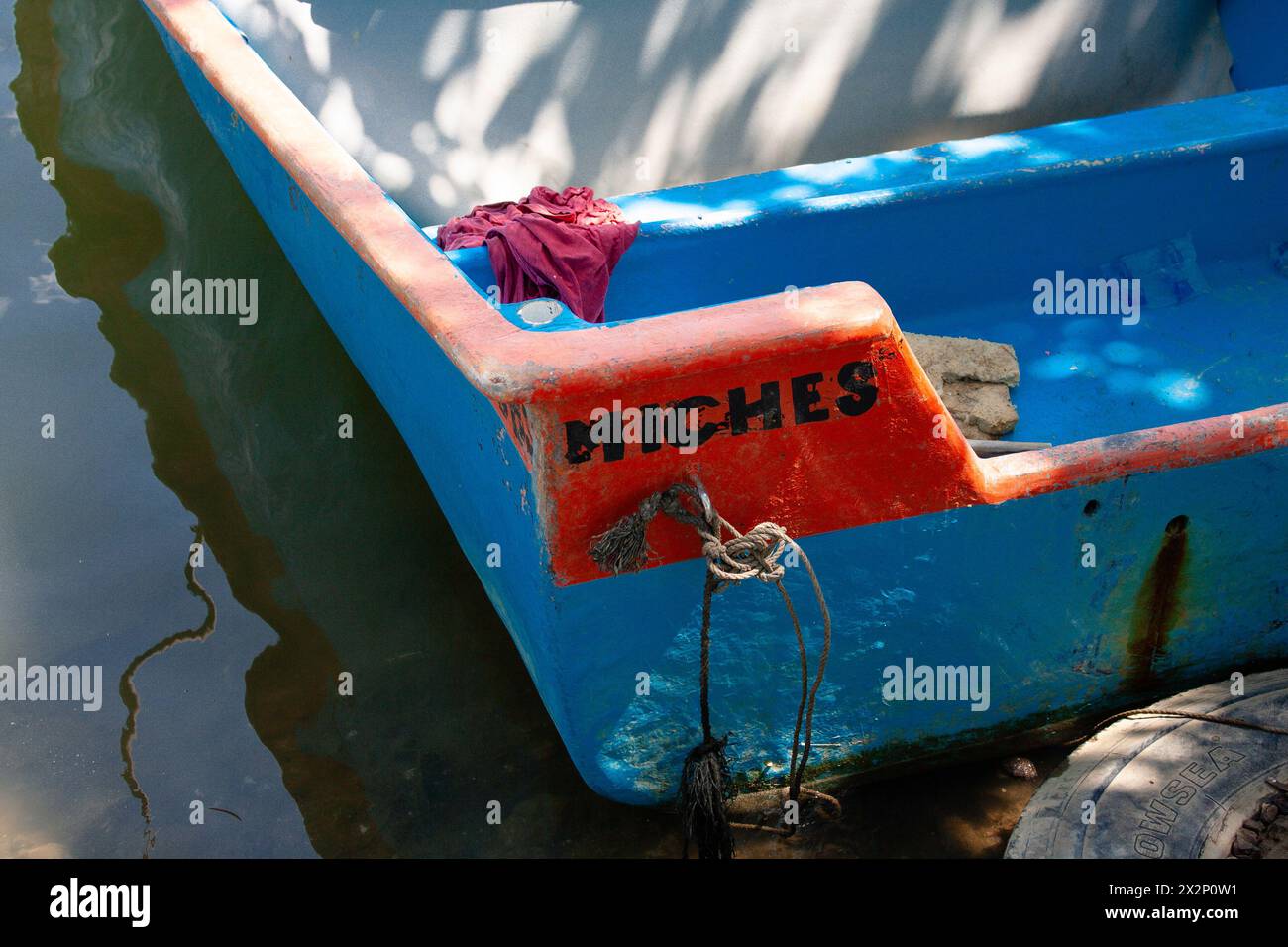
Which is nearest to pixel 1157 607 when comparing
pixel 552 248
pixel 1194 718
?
pixel 1194 718

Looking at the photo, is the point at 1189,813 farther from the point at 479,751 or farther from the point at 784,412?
the point at 479,751

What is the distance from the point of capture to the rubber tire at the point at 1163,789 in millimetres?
2551

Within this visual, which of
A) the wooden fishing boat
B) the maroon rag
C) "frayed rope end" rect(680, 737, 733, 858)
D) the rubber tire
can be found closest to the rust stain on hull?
the wooden fishing boat

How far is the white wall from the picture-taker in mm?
3996

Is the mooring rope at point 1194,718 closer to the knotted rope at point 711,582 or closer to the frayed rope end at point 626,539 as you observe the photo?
the knotted rope at point 711,582

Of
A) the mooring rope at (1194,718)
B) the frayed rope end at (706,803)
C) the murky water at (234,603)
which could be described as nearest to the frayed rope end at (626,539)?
the frayed rope end at (706,803)

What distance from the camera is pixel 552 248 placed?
10.8 feet

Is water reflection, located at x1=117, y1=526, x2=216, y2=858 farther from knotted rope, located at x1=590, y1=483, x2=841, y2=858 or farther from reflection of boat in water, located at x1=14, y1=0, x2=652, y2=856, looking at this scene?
knotted rope, located at x1=590, y1=483, x2=841, y2=858

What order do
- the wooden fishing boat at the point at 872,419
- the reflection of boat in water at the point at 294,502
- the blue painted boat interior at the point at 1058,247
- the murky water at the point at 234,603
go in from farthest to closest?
the blue painted boat interior at the point at 1058,247 < the reflection of boat in water at the point at 294,502 < the murky water at the point at 234,603 < the wooden fishing boat at the point at 872,419

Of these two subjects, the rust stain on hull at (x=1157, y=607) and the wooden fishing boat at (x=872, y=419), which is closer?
the wooden fishing boat at (x=872, y=419)

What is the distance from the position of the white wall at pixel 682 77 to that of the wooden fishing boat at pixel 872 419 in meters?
0.42

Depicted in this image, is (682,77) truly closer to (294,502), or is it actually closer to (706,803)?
(294,502)

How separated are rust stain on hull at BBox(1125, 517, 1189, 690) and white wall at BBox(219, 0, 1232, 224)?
2.29 meters

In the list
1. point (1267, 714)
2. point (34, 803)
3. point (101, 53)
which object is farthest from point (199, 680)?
point (101, 53)
